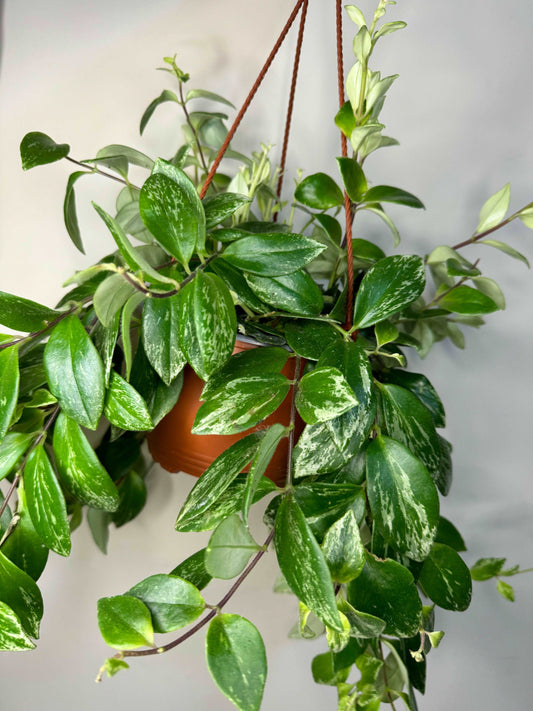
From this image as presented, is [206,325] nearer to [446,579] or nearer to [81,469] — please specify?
[81,469]

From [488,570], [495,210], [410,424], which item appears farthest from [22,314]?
[488,570]

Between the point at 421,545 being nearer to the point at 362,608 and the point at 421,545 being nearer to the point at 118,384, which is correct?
the point at 362,608

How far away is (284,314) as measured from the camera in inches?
25.0

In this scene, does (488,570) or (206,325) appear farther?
(488,570)

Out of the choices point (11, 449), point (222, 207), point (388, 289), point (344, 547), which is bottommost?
point (344, 547)

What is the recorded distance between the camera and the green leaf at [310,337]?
0.62 metres

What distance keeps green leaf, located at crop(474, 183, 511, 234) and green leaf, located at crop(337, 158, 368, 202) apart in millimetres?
272

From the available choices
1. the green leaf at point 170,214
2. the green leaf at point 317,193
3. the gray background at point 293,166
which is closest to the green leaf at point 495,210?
the gray background at point 293,166

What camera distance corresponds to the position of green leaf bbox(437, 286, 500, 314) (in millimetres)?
756

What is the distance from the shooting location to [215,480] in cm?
60

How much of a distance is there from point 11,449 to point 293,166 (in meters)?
0.68

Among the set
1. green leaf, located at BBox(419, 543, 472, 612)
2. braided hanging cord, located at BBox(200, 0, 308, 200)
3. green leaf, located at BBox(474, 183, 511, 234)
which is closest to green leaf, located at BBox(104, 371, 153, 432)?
braided hanging cord, located at BBox(200, 0, 308, 200)

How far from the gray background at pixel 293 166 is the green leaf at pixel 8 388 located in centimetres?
46

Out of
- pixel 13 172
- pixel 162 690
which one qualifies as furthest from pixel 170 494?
pixel 13 172
